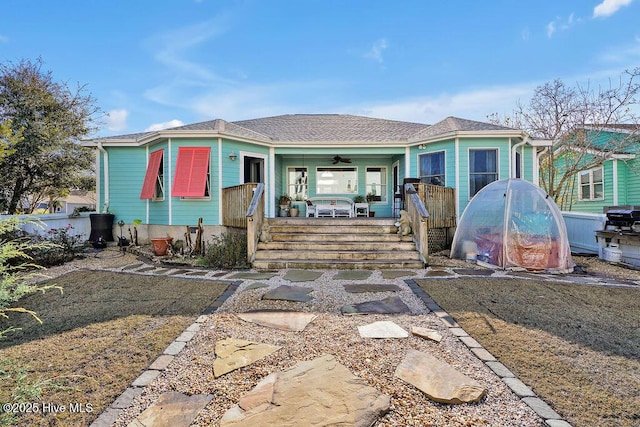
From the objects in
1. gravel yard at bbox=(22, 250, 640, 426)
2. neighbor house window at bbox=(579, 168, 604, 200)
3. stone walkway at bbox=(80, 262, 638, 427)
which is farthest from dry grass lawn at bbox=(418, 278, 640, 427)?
neighbor house window at bbox=(579, 168, 604, 200)

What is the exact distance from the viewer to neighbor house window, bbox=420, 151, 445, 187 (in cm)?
991

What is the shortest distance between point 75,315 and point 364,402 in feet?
13.1

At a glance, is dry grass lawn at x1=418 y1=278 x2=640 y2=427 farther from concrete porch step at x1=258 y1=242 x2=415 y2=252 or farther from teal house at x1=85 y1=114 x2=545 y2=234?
teal house at x1=85 y1=114 x2=545 y2=234

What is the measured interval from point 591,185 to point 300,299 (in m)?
15.2

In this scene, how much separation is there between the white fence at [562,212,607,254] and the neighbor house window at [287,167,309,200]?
855 cm

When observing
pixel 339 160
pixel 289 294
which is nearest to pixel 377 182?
pixel 339 160

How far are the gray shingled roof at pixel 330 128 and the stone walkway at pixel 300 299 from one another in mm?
4788

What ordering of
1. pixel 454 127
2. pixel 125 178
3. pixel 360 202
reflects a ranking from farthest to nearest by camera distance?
pixel 360 202 → pixel 125 178 → pixel 454 127

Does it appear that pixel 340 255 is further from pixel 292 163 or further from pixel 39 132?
pixel 39 132

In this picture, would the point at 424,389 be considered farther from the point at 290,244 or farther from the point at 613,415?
the point at 290,244

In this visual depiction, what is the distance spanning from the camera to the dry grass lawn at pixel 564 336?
215 cm

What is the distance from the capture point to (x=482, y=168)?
9.59 meters

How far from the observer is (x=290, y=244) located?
7496 mm

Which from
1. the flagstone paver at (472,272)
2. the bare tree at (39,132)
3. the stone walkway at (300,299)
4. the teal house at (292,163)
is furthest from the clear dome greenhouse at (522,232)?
the bare tree at (39,132)
